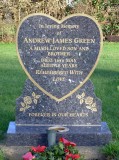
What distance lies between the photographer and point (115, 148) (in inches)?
226

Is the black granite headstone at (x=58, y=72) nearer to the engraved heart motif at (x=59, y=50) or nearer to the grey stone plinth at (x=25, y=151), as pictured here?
the engraved heart motif at (x=59, y=50)

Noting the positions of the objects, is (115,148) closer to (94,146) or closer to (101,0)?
(94,146)

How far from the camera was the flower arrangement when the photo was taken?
5391 mm

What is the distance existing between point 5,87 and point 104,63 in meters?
4.89

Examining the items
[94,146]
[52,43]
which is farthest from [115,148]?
[52,43]

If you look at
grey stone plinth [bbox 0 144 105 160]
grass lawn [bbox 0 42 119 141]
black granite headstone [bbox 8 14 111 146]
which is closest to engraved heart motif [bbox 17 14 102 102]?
black granite headstone [bbox 8 14 111 146]

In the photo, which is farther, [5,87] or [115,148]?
[5,87]

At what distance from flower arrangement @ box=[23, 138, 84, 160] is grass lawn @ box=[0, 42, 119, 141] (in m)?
1.03

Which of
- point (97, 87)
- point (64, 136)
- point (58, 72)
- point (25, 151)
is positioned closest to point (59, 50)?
point (58, 72)

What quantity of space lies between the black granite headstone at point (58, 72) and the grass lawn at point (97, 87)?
51 cm

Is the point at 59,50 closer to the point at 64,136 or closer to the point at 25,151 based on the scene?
the point at 64,136

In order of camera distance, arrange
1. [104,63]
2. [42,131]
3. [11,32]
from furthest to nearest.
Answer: [11,32] → [104,63] → [42,131]

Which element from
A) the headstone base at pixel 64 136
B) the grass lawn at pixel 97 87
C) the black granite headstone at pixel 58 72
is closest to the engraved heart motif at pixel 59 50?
the black granite headstone at pixel 58 72

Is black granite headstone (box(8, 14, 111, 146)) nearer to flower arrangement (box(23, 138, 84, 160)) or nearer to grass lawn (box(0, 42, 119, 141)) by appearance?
grass lawn (box(0, 42, 119, 141))
